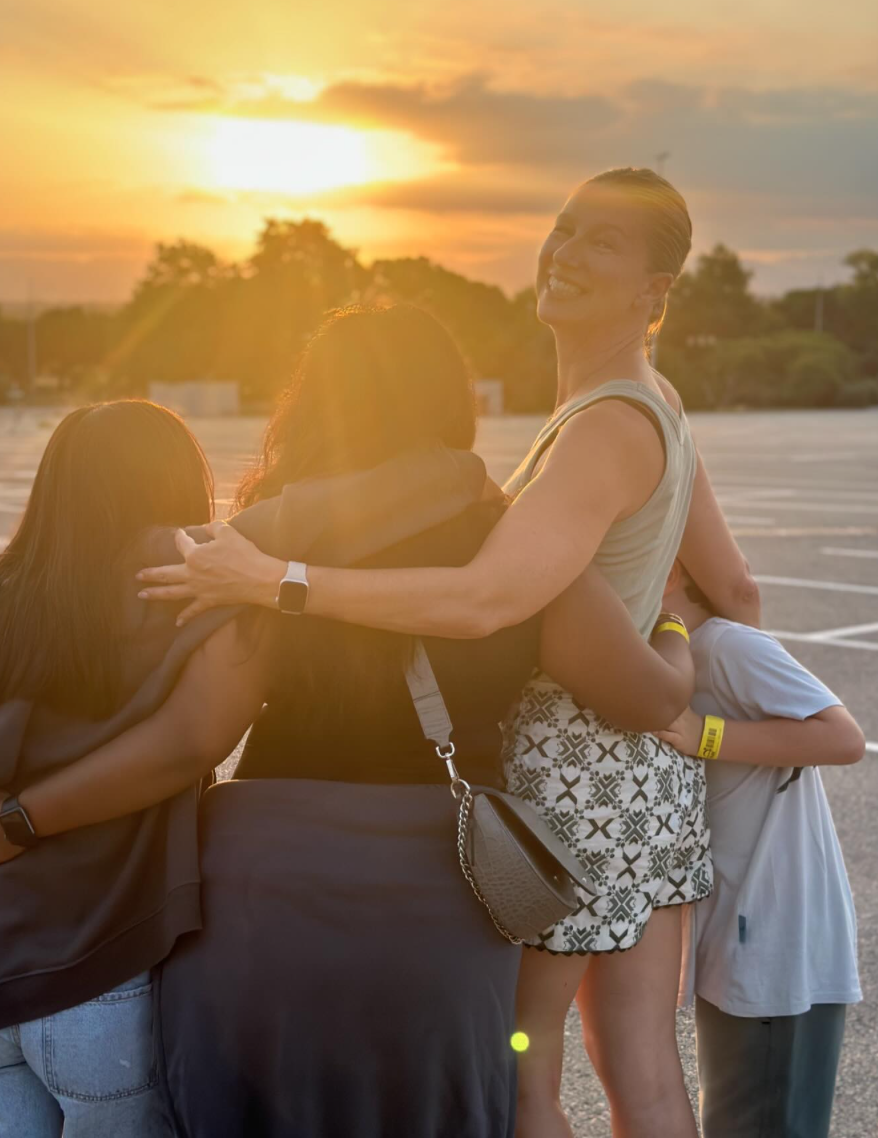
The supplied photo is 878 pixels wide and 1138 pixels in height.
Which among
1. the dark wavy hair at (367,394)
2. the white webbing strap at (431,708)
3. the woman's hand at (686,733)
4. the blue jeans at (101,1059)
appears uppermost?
the dark wavy hair at (367,394)

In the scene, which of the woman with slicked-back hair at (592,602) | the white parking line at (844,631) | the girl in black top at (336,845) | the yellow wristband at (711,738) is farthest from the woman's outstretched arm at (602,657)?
the white parking line at (844,631)

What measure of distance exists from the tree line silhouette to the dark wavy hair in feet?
184

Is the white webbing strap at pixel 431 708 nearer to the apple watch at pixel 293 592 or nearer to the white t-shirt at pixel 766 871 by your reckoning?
the apple watch at pixel 293 592

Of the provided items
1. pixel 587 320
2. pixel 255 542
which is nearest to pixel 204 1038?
pixel 255 542

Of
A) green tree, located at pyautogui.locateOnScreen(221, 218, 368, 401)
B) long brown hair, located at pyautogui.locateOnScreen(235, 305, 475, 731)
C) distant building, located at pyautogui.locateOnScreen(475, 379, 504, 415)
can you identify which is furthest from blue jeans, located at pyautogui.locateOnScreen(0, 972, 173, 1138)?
green tree, located at pyautogui.locateOnScreen(221, 218, 368, 401)

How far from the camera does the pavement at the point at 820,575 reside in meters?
3.31

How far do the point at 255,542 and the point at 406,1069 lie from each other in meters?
0.77

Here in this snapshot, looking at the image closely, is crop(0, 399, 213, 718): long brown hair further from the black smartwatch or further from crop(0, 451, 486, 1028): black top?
the black smartwatch

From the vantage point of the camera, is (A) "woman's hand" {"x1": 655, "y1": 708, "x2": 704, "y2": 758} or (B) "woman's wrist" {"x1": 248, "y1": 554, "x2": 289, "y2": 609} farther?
(A) "woman's hand" {"x1": 655, "y1": 708, "x2": 704, "y2": 758}

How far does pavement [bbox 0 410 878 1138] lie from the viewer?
10.9ft

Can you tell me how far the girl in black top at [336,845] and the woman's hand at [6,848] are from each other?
0.06m

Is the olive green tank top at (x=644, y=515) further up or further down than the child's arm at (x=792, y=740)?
further up

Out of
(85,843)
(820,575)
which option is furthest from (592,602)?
(820,575)

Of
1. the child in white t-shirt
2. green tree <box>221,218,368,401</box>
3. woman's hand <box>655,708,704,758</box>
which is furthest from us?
green tree <box>221,218,368,401</box>
